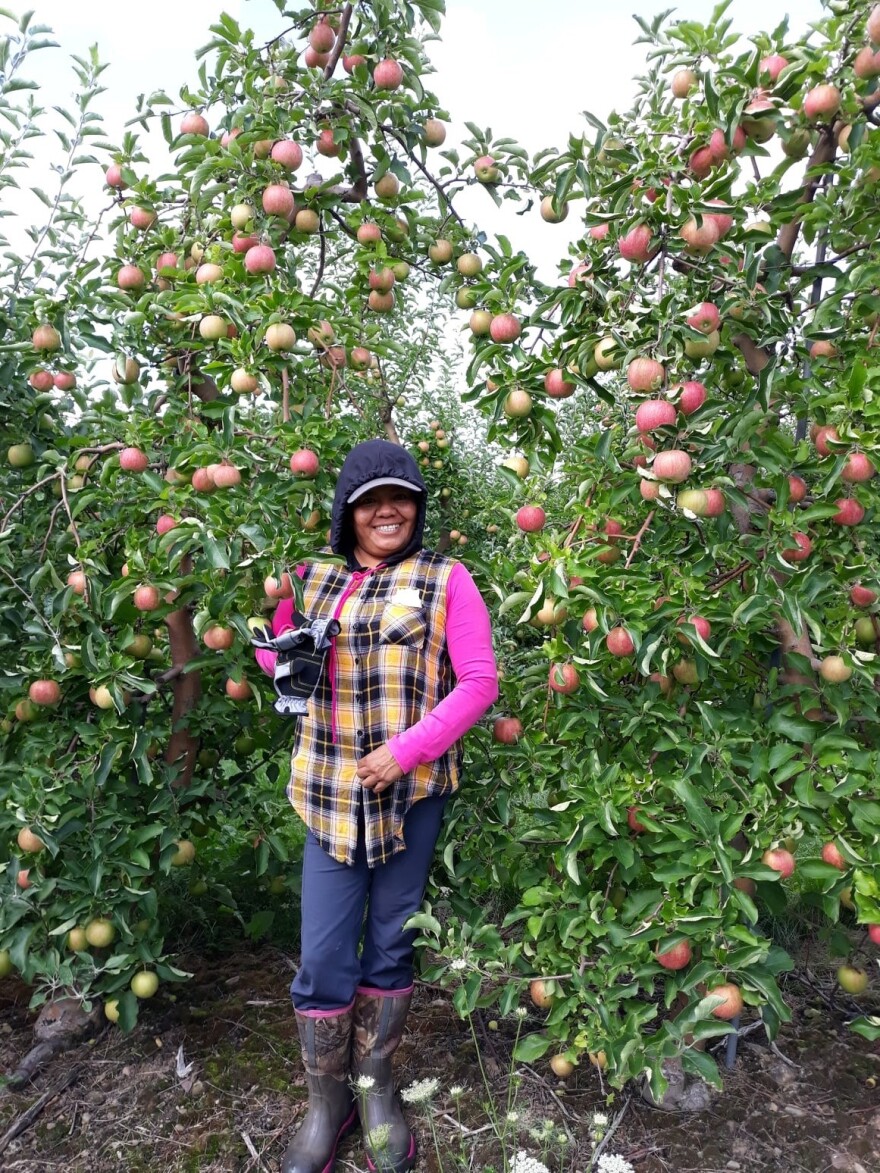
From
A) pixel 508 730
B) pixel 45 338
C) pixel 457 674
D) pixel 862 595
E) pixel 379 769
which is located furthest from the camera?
pixel 45 338

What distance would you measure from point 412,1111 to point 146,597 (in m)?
1.43

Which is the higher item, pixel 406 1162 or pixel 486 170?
pixel 486 170

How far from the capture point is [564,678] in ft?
6.09

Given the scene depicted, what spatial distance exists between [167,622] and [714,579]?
148 cm

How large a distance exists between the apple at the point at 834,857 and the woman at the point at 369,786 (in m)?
0.74

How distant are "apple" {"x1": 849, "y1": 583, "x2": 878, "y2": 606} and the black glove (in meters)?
1.06

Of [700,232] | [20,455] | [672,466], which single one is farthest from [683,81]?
[20,455]

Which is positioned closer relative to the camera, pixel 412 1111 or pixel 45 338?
pixel 412 1111

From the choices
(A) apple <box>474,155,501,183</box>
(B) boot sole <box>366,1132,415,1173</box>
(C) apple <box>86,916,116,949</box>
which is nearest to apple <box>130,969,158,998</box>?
(C) apple <box>86,916,116,949</box>

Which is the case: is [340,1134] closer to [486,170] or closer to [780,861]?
[780,861]

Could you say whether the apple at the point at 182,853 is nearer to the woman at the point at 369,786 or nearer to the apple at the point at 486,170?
the woman at the point at 369,786

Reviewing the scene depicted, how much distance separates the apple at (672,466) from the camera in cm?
162

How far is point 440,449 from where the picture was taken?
4.89 m

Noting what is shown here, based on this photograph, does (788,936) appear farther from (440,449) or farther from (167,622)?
(440,449)
